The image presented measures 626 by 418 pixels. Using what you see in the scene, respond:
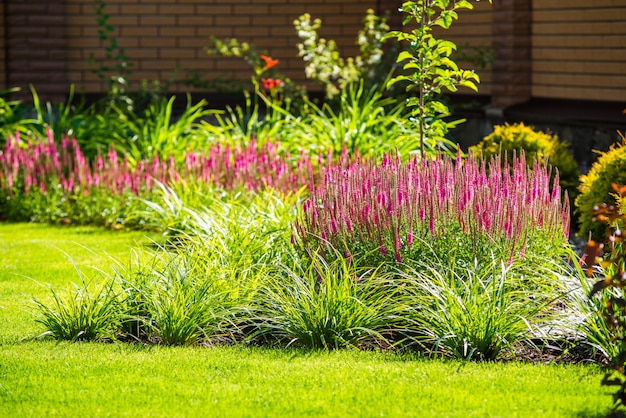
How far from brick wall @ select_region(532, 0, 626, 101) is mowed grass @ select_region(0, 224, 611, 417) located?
7443 millimetres

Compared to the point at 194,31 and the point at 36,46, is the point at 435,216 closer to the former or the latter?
the point at 36,46

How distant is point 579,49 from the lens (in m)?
12.4

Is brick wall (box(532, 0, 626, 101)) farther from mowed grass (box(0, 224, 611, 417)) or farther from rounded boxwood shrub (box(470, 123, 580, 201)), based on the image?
mowed grass (box(0, 224, 611, 417))

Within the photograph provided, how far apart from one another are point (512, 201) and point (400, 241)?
0.68 meters

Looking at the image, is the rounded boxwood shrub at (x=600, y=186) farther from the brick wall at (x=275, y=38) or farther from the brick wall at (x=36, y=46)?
the brick wall at (x=36, y=46)

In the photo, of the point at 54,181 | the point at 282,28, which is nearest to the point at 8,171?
the point at 54,181

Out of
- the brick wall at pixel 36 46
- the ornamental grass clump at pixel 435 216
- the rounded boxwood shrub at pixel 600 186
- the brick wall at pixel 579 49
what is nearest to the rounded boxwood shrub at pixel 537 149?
the rounded boxwood shrub at pixel 600 186

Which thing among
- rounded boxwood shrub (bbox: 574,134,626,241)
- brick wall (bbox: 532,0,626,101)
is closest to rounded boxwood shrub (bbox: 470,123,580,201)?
rounded boxwood shrub (bbox: 574,134,626,241)

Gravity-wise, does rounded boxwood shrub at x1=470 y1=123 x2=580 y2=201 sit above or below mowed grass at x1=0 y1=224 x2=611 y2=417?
above

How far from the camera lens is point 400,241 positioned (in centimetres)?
609

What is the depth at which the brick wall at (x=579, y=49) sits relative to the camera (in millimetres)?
11820

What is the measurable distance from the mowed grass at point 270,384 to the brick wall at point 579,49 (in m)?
7.44

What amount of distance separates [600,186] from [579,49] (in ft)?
15.2

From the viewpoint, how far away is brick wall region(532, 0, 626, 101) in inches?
465
